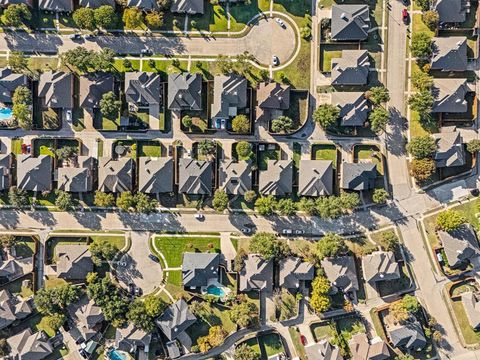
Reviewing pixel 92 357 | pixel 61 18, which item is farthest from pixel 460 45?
pixel 92 357

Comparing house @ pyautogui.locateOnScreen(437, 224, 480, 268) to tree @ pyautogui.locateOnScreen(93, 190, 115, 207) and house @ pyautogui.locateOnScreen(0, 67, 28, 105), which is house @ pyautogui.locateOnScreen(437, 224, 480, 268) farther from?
house @ pyautogui.locateOnScreen(0, 67, 28, 105)

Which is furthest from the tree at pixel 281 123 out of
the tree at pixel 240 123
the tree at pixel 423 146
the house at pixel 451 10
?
the house at pixel 451 10

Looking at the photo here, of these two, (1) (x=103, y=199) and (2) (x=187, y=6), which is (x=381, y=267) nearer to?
(1) (x=103, y=199)

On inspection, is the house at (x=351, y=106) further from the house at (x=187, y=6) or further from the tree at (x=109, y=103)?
the tree at (x=109, y=103)

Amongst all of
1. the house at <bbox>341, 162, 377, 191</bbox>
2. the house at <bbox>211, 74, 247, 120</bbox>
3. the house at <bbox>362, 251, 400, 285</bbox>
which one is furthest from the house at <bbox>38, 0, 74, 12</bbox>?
the house at <bbox>362, 251, 400, 285</bbox>

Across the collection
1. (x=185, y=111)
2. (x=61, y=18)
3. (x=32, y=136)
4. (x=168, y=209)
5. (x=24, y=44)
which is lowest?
(x=168, y=209)

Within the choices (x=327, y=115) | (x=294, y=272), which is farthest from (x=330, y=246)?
(x=327, y=115)

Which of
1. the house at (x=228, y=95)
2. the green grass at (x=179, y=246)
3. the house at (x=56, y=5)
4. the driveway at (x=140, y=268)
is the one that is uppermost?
the house at (x=56, y=5)

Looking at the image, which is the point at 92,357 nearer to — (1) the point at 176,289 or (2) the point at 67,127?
(1) the point at 176,289
